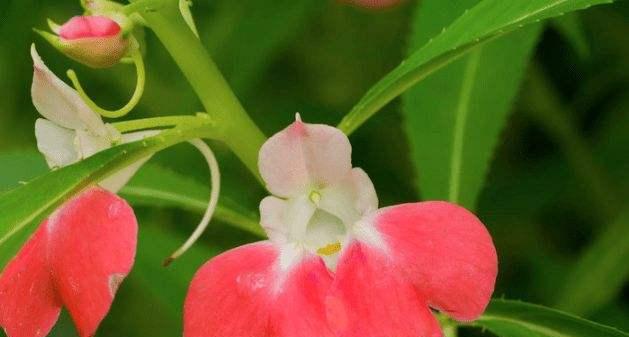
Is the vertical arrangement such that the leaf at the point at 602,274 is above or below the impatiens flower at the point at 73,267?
below

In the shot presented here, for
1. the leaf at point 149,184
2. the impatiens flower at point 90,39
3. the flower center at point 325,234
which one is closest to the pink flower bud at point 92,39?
the impatiens flower at point 90,39

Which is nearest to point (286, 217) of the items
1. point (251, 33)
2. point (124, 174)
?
point (124, 174)

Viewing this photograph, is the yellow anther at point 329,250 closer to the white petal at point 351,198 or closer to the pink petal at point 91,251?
the white petal at point 351,198

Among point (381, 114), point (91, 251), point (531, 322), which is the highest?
point (91, 251)

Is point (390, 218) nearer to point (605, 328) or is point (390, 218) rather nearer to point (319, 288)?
point (319, 288)

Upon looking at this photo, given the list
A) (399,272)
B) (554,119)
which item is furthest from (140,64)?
(554,119)

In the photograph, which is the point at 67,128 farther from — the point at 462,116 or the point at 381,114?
the point at 381,114
